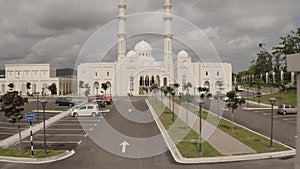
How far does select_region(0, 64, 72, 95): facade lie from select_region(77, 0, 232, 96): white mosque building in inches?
496

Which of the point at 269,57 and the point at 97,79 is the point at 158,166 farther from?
the point at 269,57

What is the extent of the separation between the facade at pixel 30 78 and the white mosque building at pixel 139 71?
1261 cm

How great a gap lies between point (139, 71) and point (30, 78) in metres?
31.3

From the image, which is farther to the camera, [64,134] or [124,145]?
[64,134]

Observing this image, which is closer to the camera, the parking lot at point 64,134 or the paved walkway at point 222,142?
the paved walkway at point 222,142

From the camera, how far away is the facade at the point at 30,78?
277 ft

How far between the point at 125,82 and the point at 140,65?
654 cm

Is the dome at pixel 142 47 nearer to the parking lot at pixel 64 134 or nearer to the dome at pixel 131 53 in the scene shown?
the dome at pixel 131 53

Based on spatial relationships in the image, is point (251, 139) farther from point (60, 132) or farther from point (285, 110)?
point (285, 110)

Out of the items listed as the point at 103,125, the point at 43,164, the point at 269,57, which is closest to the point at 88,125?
the point at 103,125

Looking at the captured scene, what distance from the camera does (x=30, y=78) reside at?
85.1 m

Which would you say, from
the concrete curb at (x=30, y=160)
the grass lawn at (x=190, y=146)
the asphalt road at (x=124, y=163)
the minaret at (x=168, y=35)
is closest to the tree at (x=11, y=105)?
the concrete curb at (x=30, y=160)

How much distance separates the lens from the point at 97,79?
85312 millimetres

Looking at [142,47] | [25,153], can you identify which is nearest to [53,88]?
[142,47]
